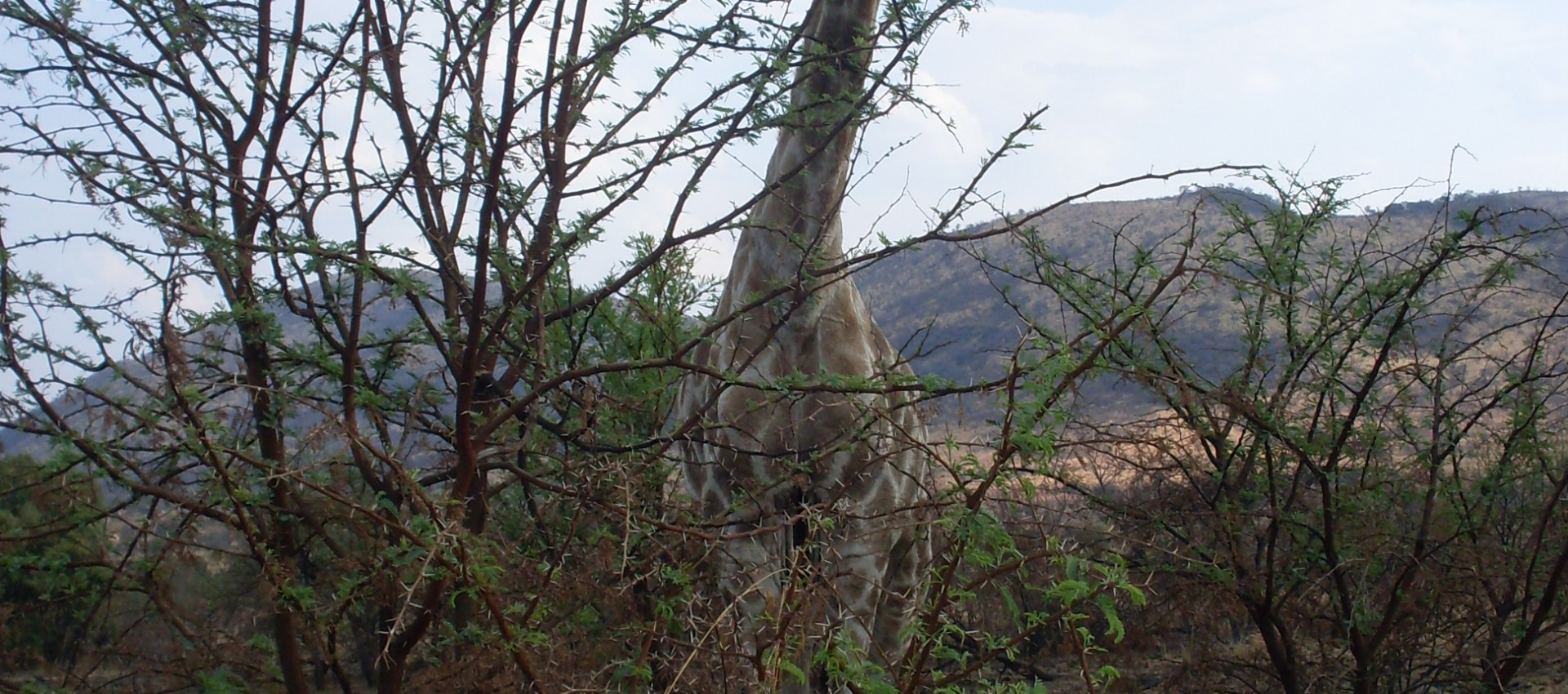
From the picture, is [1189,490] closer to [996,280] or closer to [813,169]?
[813,169]

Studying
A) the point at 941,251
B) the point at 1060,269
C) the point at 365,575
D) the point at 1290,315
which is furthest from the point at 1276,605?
the point at 941,251

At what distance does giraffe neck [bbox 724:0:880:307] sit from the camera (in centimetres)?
322

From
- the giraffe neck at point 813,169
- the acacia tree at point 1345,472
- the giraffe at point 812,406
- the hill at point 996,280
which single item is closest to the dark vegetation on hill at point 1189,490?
the acacia tree at point 1345,472

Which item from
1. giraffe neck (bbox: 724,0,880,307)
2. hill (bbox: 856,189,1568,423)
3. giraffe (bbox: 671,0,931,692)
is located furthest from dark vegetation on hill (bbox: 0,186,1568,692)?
hill (bbox: 856,189,1568,423)

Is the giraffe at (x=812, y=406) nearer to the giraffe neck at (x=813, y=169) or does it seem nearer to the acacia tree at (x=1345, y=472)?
the giraffe neck at (x=813, y=169)

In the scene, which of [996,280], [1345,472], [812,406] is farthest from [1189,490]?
[996,280]

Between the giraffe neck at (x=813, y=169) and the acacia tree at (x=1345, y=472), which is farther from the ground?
the giraffe neck at (x=813, y=169)

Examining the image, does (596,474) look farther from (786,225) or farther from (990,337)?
(990,337)

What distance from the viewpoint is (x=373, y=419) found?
10.2 ft

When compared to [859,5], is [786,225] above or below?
below

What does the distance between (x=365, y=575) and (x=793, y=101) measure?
1607 millimetres

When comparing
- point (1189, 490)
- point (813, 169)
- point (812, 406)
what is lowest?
point (1189, 490)

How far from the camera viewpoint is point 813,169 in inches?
136

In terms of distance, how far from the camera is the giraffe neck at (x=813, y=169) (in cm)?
322
